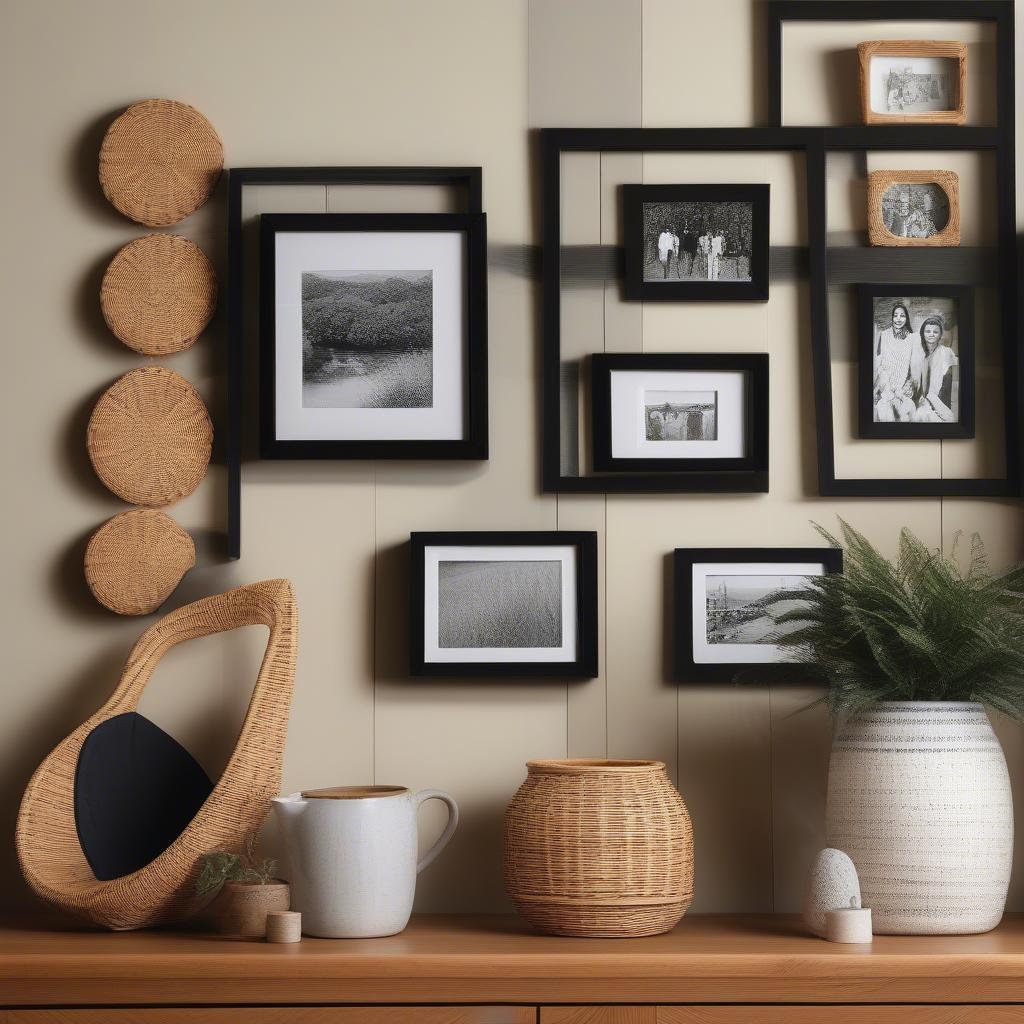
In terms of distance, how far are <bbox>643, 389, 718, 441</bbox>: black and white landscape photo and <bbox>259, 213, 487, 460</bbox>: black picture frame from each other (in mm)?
233

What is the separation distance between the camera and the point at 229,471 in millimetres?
1668

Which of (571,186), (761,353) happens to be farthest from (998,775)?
(571,186)

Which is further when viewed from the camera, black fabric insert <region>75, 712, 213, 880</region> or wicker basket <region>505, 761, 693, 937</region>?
black fabric insert <region>75, 712, 213, 880</region>

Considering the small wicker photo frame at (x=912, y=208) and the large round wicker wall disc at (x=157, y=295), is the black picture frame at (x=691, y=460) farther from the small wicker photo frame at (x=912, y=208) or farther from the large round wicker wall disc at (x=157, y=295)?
the large round wicker wall disc at (x=157, y=295)

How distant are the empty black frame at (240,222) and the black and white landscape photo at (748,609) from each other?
25.2 inches

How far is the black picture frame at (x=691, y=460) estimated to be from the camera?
1.67 m

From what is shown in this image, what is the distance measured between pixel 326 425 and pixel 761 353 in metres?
0.62

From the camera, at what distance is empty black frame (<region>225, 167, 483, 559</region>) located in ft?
5.48

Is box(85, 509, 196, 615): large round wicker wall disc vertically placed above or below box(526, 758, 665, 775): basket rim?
above

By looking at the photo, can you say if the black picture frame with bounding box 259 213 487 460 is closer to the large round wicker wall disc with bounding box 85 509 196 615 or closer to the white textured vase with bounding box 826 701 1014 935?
the large round wicker wall disc with bounding box 85 509 196 615

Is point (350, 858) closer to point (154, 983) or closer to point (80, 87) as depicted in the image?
point (154, 983)

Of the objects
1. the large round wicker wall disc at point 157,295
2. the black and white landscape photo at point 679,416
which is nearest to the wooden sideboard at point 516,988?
the black and white landscape photo at point 679,416

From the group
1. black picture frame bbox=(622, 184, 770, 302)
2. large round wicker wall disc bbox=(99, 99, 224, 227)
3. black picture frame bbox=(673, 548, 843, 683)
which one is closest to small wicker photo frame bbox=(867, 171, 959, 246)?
black picture frame bbox=(622, 184, 770, 302)

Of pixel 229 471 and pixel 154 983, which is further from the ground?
pixel 229 471
